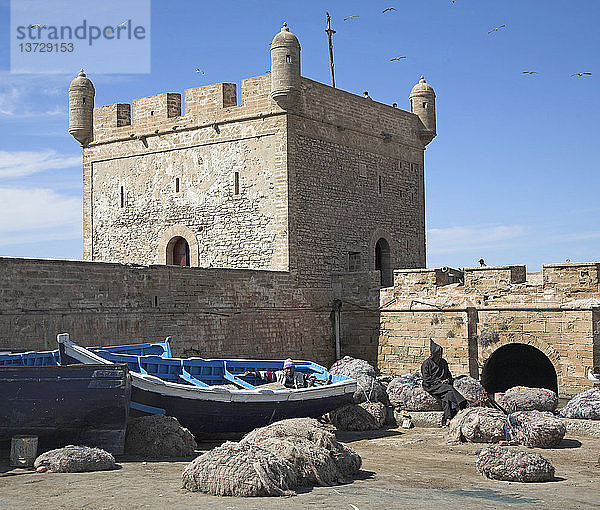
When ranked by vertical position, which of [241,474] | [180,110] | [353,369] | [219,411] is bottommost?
[241,474]

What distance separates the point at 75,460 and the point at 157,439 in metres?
1.61

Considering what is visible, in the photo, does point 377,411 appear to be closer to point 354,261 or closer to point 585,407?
point 585,407

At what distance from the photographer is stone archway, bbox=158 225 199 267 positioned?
876 inches

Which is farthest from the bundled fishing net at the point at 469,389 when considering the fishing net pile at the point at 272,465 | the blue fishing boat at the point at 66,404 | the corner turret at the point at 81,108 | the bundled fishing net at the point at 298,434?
the corner turret at the point at 81,108

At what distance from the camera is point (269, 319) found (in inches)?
767

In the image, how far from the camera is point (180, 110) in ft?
75.2

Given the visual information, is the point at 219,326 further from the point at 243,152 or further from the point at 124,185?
the point at 124,185

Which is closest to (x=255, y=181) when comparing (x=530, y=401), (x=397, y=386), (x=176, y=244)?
(x=176, y=244)

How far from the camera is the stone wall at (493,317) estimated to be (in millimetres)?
18062

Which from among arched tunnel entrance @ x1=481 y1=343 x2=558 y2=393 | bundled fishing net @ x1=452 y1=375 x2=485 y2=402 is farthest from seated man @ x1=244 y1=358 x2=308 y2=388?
arched tunnel entrance @ x1=481 y1=343 x2=558 y2=393

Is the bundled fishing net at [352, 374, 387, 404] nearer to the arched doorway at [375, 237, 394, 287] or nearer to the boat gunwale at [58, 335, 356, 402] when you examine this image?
the boat gunwale at [58, 335, 356, 402]

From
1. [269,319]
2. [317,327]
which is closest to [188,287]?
[269,319]

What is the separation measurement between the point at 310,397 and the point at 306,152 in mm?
9998

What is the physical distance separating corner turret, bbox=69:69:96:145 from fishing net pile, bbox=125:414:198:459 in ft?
50.9
